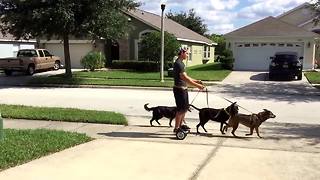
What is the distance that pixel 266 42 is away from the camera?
3769cm

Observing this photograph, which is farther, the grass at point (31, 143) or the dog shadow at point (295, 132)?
the dog shadow at point (295, 132)

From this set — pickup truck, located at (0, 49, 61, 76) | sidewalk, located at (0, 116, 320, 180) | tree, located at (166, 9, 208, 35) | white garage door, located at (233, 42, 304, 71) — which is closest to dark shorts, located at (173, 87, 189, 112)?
sidewalk, located at (0, 116, 320, 180)

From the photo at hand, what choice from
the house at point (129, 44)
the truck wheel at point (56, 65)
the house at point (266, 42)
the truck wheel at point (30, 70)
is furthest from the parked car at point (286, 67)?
the truck wheel at point (56, 65)

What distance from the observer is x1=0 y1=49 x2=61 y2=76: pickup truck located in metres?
30.8

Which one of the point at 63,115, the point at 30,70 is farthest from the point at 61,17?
the point at 63,115

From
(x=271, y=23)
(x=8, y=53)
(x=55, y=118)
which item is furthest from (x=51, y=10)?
(x=271, y=23)

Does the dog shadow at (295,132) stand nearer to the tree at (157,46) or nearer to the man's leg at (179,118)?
the man's leg at (179,118)

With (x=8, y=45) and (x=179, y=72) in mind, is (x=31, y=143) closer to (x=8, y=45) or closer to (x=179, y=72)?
(x=179, y=72)

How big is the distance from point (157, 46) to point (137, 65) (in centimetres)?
351

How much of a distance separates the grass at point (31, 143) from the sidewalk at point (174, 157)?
0.63ft

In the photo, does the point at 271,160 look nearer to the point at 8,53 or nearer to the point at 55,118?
the point at 55,118

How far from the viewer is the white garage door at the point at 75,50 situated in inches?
1619

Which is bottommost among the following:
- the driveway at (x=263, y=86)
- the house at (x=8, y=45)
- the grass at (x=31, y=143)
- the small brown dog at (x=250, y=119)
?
the driveway at (x=263, y=86)

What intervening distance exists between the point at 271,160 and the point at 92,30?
18333mm
